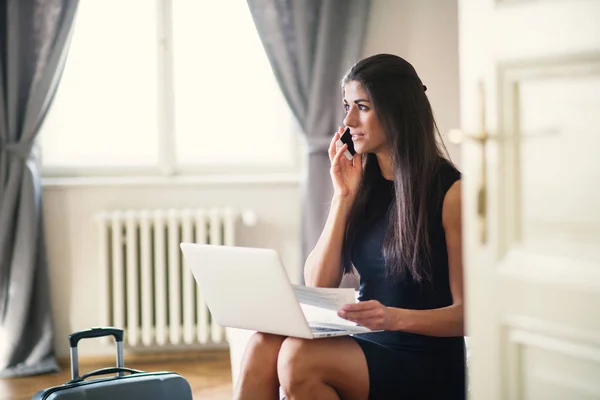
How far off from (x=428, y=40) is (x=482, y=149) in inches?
98.3

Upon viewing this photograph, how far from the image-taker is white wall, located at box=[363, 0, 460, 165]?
386 centimetres

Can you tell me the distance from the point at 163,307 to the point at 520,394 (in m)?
2.38

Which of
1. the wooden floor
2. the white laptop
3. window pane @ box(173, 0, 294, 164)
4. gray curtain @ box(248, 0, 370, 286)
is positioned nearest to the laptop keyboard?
the white laptop

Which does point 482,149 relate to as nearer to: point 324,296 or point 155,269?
point 324,296

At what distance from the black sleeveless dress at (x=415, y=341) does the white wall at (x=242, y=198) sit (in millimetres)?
1757

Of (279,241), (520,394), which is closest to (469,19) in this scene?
(520,394)

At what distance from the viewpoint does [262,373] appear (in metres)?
1.92

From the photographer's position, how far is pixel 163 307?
12.1ft

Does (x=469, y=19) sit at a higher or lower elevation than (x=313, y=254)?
higher

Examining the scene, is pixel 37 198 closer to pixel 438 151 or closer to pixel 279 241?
pixel 279 241

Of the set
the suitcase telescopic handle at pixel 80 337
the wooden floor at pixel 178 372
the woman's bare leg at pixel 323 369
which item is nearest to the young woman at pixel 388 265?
the woman's bare leg at pixel 323 369

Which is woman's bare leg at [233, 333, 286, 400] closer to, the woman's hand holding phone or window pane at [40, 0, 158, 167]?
the woman's hand holding phone

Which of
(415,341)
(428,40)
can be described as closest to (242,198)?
(428,40)

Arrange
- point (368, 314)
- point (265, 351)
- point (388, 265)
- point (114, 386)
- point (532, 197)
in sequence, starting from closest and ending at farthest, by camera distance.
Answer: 1. point (532, 197)
2. point (368, 314)
3. point (265, 351)
4. point (388, 265)
5. point (114, 386)
